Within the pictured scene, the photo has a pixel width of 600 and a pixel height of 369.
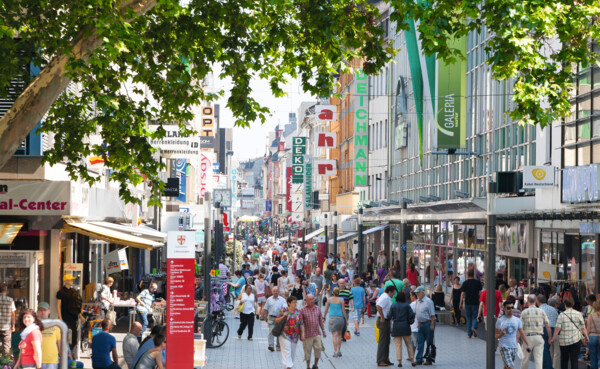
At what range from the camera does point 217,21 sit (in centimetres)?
1373

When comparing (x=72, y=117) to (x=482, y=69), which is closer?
(x=72, y=117)

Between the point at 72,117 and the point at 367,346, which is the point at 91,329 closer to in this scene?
the point at 367,346

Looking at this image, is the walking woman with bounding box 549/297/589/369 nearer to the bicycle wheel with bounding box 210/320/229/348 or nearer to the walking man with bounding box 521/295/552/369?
the walking man with bounding box 521/295/552/369

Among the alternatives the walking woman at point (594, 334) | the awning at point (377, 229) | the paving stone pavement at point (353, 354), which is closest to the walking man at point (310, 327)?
the paving stone pavement at point (353, 354)

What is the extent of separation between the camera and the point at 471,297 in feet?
78.2

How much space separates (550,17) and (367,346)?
1279 cm

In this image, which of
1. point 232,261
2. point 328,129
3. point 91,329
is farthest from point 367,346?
point 328,129

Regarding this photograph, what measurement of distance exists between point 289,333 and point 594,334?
550 centimetres

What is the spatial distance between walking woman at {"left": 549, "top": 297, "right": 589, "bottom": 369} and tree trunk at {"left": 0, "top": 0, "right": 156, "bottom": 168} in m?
9.46

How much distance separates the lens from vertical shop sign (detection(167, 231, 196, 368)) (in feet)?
52.0

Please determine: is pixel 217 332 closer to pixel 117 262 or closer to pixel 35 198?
pixel 117 262

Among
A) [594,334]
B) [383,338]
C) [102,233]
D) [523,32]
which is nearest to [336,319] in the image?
[383,338]

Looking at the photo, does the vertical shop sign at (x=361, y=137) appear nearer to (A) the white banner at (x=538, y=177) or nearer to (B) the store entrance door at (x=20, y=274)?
(A) the white banner at (x=538, y=177)

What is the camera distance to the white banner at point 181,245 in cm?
1589
